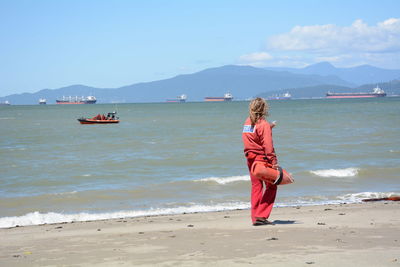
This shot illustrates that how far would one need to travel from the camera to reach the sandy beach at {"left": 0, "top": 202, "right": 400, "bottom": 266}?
5.17 meters

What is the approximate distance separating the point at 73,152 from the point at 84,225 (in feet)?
61.4

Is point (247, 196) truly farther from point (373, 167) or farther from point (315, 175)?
point (373, 167)

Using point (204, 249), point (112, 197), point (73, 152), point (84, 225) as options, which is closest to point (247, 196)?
point (112, 197)

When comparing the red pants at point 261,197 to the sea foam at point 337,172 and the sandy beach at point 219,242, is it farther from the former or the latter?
the sea foam at point 337,172

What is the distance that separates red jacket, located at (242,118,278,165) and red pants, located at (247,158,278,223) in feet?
0.55

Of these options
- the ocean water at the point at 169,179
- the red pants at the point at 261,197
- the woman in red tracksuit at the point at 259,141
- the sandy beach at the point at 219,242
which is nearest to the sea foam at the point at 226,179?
the ocean water at the point at 169,179

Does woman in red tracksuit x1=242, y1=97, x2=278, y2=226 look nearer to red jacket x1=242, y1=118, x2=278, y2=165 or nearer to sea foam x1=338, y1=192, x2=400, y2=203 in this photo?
red jacket x1=242, y1=118, x2=278, y2=165

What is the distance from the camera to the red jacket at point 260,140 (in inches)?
263

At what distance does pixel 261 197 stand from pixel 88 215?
481 cm

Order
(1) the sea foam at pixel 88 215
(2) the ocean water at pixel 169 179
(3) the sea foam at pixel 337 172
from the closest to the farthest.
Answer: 1. (1) the sea foam at pixel 88 215
2. (2) the ocean water at pixel 169 179
3. (3) the sea foam at pixel 337 172

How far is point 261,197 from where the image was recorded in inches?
274

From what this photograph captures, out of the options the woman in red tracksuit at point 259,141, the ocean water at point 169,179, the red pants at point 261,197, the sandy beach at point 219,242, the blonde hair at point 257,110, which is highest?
the blonde hair at point 257,110

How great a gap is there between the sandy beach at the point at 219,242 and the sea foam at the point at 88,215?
1426 millimetres

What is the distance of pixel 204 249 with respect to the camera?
18.8 ft
